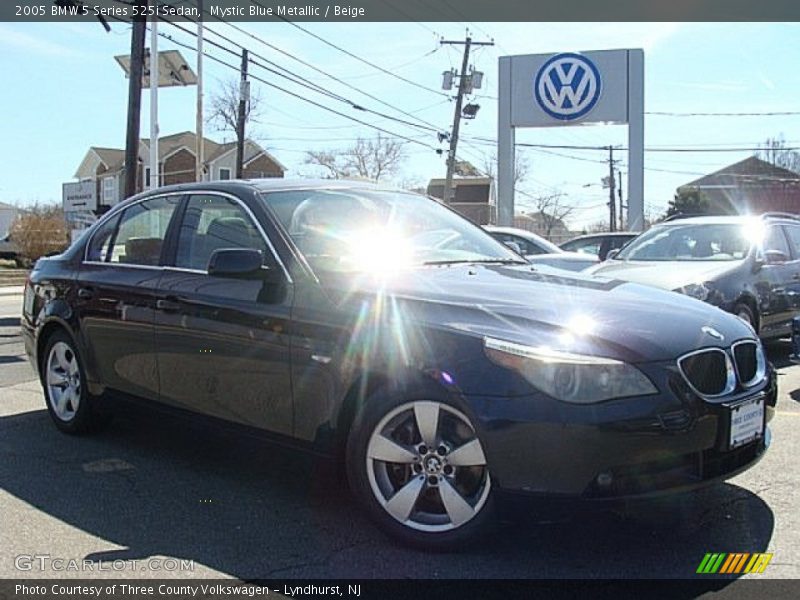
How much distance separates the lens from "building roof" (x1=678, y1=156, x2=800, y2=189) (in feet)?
225

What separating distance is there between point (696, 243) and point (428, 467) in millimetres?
6369

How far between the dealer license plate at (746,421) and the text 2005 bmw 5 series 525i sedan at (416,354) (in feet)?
0.04

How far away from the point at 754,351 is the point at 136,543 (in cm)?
297

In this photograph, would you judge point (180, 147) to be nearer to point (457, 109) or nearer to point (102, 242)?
point (457, 109)

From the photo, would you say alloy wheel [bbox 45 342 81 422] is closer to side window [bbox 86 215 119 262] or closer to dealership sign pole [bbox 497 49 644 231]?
side window [bbox 86 215 119 262]

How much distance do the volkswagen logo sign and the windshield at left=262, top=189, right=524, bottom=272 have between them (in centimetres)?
1535

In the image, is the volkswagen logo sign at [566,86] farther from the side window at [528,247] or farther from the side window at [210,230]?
the side window at [210,230]

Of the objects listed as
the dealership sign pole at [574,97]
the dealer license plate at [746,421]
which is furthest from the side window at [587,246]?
the dealer license plate at [746,421]

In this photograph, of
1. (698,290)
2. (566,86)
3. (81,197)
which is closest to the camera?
(698,290)

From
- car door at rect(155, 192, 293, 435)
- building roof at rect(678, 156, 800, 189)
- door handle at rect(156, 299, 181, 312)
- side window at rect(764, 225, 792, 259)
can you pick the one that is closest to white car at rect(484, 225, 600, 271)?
side window at rect(764, 225, 792, 259)

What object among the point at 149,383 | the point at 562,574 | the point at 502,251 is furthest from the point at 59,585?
the point at 502,251

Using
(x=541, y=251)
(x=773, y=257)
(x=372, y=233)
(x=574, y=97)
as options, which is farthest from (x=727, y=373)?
(x=574, y=97)

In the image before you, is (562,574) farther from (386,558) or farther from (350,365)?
(350,365)

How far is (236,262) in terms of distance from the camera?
12.7 ft
